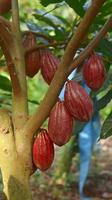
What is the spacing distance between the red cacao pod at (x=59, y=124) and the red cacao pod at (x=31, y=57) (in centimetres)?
11

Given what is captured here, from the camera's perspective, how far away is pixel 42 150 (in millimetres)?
733

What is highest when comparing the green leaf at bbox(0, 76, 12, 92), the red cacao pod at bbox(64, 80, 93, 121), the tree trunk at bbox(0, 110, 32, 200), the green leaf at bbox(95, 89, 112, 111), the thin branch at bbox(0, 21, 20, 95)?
the thin branch at bbox(0, 21, 20, 95)

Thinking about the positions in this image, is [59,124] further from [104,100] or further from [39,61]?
[104,100]

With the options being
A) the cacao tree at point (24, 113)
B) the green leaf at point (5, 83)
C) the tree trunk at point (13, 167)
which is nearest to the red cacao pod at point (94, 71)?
the cacao tree at point (24, 113)

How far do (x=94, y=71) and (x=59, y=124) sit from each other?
0.38 feet

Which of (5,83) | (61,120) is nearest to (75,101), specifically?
(61,120)

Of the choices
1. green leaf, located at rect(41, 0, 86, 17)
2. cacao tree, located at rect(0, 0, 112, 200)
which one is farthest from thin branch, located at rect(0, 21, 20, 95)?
green leaf, located at rect(41, 0, 86, 17)

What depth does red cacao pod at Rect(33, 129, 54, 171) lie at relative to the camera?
0.73m

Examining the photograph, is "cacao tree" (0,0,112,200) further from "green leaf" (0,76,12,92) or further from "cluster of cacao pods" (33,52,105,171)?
"green leaf" (0,76,12,92)

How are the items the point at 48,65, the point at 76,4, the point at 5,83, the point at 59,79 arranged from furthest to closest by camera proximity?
the point at 5,83 → the point at 76,4 → the point at 48,65 → the point at 59,79

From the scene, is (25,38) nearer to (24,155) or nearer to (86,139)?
(24,155)

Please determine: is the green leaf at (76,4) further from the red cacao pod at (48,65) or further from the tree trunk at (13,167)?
the tree trunk at (13,167)

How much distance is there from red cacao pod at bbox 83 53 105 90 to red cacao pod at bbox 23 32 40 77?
0.08 metres

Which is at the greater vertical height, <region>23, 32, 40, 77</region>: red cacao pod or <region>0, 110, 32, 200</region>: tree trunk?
<region>23, 32, 40, 77</region>: red cacao pod
